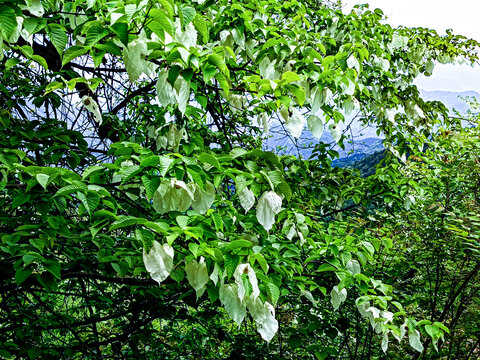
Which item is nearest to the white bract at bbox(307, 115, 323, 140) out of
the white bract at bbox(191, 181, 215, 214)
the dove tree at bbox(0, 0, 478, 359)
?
the dove tree at bbox(0, 0, 478, 359)

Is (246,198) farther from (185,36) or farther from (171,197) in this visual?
(185,36)

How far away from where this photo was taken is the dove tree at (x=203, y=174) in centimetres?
109

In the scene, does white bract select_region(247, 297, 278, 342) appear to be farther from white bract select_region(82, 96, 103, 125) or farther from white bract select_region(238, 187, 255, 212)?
white bract select_region(82, 96, 103, 125)

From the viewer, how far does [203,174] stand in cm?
113

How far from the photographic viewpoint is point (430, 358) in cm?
260

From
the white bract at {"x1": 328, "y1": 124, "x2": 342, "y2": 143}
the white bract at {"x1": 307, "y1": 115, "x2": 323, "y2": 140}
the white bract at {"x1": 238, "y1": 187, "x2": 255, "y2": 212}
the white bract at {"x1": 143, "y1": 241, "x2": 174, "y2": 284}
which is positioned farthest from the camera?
the white bract at {"x1": 328, "y1": 124, "x2": 342, "y2": 143}

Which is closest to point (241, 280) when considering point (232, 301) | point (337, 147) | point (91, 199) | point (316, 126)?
point (232, 301)

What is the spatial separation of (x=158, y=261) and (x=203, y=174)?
0.94 feet

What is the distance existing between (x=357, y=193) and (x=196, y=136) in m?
1.22

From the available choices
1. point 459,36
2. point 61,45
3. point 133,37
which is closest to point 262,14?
point 133,37

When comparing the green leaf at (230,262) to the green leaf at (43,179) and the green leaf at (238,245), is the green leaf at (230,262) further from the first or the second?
the green leaf at (43,179)

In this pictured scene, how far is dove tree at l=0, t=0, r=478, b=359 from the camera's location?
3.58 feet

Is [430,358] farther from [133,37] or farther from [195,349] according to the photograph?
[133,37]

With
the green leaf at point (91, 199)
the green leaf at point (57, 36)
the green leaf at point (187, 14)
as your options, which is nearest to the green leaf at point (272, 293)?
the green leaf at point (91, 199)
